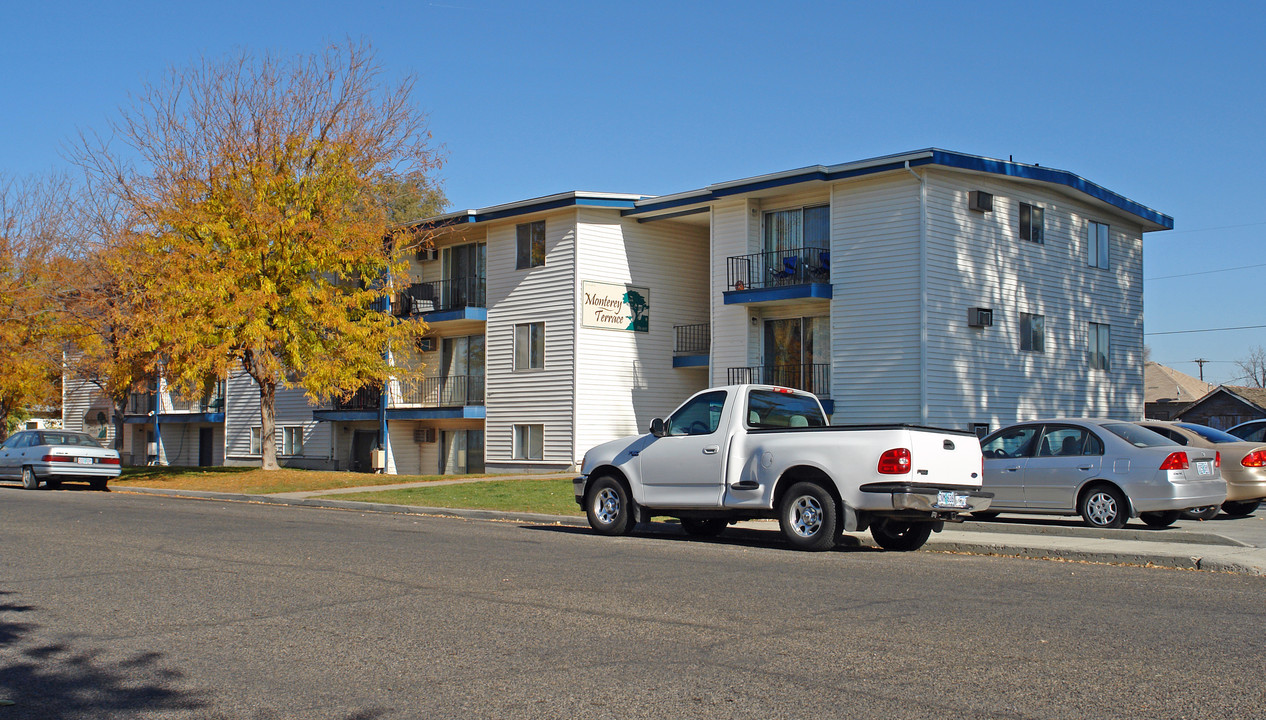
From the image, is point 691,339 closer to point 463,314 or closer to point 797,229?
point 797,229

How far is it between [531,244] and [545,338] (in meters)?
3.00

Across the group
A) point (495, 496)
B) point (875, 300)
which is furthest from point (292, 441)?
point (875, 300)

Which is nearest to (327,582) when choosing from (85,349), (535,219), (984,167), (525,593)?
(525,593)

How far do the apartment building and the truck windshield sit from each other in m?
12.7

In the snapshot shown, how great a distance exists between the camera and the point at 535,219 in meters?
32.7

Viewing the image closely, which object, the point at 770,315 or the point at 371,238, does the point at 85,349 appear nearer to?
the point at 371,238

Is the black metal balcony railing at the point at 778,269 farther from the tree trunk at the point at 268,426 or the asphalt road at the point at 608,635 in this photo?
the asphalt road at the point at 608,635

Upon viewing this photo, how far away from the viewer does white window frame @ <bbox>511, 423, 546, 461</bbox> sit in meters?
32.5

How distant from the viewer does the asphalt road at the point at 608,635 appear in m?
5.40

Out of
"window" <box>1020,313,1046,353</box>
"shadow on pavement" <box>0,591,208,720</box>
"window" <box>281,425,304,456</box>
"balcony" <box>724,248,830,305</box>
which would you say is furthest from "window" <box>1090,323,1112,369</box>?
"shadow on pavement" <box>0,591,208,720</box>

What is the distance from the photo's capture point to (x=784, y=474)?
41.5 ft

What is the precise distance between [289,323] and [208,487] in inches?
181

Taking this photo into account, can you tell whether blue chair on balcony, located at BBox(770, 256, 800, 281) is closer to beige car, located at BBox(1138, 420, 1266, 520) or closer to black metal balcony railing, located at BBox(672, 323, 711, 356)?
black metal balcony railing, located at BBox(672, 323, 711, 356)

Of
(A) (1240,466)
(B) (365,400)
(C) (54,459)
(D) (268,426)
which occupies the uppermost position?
(B) (365,400)
